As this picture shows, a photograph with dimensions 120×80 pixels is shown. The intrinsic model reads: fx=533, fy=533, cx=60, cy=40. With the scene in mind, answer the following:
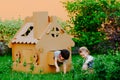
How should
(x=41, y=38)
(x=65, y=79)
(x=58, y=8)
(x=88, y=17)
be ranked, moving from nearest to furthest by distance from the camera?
(x=65, y=79) → (x=41, y=38) → (x=88, y=17) → (x=58, y=8)

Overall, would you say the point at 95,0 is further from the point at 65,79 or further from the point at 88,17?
the point at 65,79

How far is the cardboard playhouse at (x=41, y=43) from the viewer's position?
440 inches

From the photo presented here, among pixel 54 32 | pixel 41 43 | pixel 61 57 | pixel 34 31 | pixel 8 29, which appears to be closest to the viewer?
pixel 61 57

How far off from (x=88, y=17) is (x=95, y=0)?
1.81ft

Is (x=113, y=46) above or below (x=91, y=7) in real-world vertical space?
below

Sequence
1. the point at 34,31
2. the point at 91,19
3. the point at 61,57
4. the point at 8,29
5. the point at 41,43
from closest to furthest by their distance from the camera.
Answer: the point at 61,57, the point at 41,43, the point at 34,31, the point at 8,29, the point at 91,19

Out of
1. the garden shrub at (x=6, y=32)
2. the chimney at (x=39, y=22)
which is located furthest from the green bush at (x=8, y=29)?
the chimney at (x=39, y=22)

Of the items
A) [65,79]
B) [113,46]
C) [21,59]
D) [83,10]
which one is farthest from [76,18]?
[65,79]

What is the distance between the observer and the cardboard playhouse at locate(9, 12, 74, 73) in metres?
11.2

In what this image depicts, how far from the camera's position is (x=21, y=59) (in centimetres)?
1162

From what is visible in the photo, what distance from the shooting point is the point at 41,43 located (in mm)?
11156

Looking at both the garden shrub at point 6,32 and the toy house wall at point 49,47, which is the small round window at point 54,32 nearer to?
the toy house wall at point 49,47

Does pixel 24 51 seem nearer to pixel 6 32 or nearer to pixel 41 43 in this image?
pixel 41 43

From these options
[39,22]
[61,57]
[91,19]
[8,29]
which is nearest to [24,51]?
[39,22]
